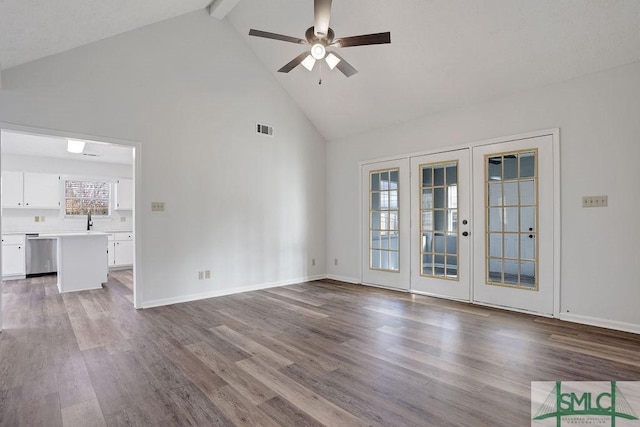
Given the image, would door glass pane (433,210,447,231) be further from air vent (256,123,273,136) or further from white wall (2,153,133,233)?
white wall (2,153,133,233)

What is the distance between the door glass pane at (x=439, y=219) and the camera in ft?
15.6

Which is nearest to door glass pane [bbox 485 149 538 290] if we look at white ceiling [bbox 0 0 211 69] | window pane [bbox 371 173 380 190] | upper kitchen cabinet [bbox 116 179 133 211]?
window pane [bbox 371 173 380 190]

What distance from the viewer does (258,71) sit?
5488 millimetres

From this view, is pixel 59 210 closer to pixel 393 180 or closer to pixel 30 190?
pixel 30 190

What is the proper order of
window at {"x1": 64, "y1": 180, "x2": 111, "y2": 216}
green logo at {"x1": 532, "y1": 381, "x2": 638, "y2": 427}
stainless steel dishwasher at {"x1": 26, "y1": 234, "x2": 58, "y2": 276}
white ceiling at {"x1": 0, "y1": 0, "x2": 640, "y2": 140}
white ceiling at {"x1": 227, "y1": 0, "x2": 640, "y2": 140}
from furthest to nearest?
1. window at {"x1": 64, "y1": 180, "x2": 111, "y2": 216}
2. stainless steel dishwasher at {"x1": 26, "y1": 234, "x2": 58, "y2": 276}
3. white ceiling at {"x1": 227, "y1": 0, "x2": 640, "y2": 140}
4. white ceiling at {"x1": 0, "y1": 0, "x2": 640, "y2": 140}
5. green logo at {"x1": 532, "y1": 381, "x2": 638, "y2": 427}

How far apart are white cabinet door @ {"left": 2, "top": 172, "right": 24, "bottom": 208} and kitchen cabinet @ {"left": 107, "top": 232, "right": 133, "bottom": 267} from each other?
Result: 6.03ft

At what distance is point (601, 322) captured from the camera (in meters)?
3.52

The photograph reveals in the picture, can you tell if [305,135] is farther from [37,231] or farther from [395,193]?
[37,231]

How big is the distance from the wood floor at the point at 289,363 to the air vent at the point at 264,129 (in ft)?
9.54

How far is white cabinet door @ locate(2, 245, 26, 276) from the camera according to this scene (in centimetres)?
634

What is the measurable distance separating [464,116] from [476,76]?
0.60 metres

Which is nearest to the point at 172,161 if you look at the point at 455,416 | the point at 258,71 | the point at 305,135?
the point at 258,71

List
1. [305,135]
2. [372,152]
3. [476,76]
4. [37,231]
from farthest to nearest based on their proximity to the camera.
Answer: [37,231], [305,135], [372,152], [476,76]

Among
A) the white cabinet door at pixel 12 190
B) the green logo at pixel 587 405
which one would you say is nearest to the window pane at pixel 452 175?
the green logo at pixel 587 405
